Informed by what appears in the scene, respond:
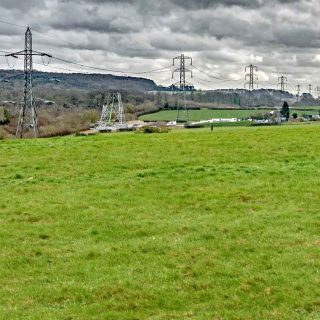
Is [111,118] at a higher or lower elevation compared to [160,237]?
higher

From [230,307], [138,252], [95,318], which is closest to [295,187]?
[138,252]

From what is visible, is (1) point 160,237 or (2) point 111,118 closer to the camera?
(1) point 160,237

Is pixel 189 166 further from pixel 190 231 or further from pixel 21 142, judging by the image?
pixel 21 142

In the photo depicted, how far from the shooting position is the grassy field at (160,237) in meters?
9.47

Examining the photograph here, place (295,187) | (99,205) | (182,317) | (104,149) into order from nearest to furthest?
A: 1. (182,317)
2. (99,205)
3. (295,187)
4. (104,149)

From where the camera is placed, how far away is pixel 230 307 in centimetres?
919

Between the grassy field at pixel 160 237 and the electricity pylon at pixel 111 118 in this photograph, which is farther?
the electricity pylon at pixel 111 118

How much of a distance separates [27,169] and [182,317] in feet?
53.9

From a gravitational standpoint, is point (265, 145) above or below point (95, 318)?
above

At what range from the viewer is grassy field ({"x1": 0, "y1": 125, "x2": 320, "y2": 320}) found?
947 cm

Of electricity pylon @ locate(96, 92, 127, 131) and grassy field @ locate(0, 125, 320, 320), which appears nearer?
grassy field @ locate(0, 125, 320, 320)

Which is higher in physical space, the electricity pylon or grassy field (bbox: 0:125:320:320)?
the electricity pylon

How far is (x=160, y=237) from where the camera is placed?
13398 mm

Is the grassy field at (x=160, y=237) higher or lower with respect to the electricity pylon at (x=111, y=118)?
lower
